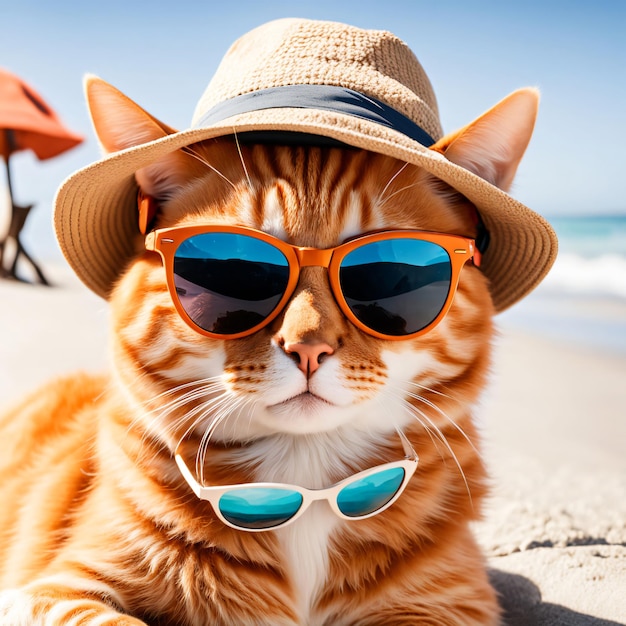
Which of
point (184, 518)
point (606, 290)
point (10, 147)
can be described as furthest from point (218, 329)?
point (606, 290)

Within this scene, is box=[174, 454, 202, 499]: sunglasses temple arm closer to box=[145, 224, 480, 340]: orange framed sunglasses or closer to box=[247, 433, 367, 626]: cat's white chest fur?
box=[247, 433, 367, 626]: cat's white chest fur

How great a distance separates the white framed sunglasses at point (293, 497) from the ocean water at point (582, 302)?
2539 mm

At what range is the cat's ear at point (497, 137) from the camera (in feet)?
4.18

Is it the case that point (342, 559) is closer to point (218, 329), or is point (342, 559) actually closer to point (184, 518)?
point (184, 518)

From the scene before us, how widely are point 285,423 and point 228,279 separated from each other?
0.85ft

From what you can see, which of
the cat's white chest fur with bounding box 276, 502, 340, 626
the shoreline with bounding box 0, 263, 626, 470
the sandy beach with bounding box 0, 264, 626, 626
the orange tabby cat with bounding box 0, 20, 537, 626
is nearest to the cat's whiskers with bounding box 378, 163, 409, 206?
the orange tabby cat with bounding box 0, 20, 537, 626

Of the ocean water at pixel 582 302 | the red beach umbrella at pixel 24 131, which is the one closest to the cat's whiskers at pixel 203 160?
the ocean water at pixel 582 302

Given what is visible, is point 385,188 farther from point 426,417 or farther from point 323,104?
point 426,417

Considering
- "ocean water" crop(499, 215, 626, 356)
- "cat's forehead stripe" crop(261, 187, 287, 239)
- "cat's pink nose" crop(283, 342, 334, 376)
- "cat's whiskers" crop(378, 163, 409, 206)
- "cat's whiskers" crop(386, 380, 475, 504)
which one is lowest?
"ocean water" crop(499, 215, 626, 356)

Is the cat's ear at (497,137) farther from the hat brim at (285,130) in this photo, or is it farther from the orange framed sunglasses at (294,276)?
the orange framed sunglasses at (294,276)

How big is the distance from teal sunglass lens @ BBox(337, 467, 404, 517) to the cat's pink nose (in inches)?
9.3

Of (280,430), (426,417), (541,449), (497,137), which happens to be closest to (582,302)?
(541,449)

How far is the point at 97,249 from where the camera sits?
1.51 m

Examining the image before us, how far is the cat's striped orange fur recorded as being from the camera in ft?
3.88
